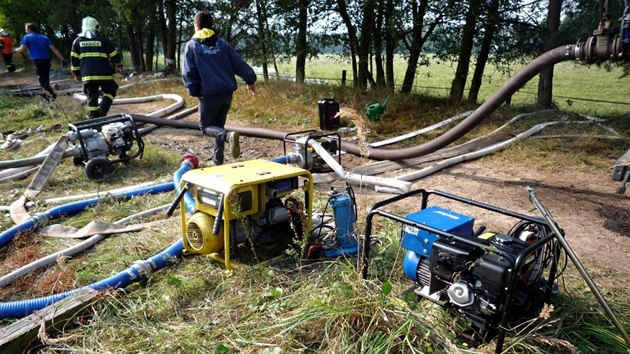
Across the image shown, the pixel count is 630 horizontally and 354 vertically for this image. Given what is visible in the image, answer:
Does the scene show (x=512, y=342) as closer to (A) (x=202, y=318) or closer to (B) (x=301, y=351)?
(B) (x=301, y=351)

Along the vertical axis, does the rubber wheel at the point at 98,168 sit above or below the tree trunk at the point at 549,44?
below

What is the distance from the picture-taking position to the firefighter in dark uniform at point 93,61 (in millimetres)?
7066

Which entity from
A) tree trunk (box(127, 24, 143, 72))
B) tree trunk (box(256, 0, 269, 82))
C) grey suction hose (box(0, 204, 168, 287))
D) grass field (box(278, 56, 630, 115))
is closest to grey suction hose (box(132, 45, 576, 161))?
grey suction hose (box(0, 204, 168, 287))

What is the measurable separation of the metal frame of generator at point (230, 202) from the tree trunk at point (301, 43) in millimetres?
9501

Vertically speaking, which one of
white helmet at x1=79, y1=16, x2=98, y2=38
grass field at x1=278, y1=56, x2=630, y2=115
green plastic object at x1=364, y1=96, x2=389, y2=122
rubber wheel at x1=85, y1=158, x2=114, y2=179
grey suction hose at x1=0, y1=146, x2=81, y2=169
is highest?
white helmet at x1=79, y1=16, x2=98, y2=38

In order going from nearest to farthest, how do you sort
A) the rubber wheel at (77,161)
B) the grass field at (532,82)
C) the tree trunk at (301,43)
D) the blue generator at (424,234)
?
the blue generator at (424,234) < the rubber wheel at (77,161) < the grass field at (532,82) < the tree trunk at (301,43)

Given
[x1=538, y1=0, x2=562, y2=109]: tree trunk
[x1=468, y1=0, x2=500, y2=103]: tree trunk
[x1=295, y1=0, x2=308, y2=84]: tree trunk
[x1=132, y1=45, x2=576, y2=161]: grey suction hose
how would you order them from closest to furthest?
1. [x1=132, y1=45, x2=576, y2=161]: grey suction hose
2. [x1=538, y1=0, x2=562, y2=109]: tree trunk
3. [x1=468, y1=0, x2=500, y2=103]: tree trunk
4. [x1=295, y1=0, x2=308, y2=84]: tree trunk

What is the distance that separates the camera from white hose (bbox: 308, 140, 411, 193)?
15.5ft

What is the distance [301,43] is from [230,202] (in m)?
11.0

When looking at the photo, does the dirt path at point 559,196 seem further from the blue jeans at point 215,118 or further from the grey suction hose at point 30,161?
the grey suction hose at point 30,161

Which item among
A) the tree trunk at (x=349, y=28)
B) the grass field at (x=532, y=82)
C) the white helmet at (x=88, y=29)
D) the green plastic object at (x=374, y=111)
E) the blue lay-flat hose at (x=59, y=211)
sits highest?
the tree trunk at (x=349, y=28)

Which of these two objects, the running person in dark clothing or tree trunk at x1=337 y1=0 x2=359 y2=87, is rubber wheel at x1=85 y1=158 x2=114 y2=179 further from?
tree trunk at x1=337 y1=0 x2=359 y2=87

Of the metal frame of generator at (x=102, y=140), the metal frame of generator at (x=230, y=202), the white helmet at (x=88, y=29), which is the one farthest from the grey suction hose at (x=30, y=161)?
the metal frame of generator at (x=230, y=202)

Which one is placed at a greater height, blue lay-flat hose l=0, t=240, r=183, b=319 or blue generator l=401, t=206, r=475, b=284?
blue generator l=401, t=206, r=475, b=284
